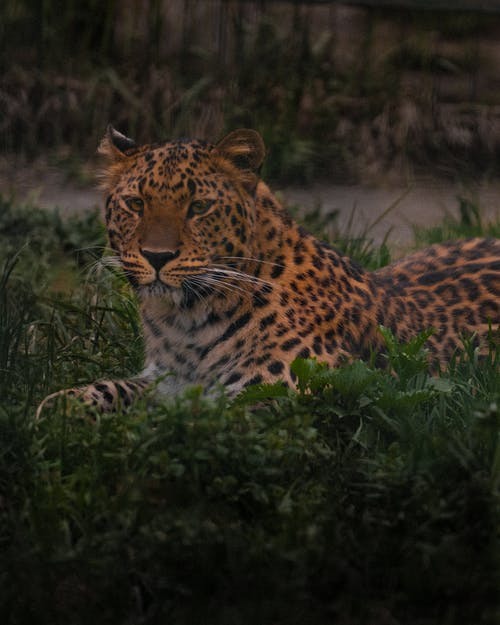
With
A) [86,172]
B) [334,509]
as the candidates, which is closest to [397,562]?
[334,509]

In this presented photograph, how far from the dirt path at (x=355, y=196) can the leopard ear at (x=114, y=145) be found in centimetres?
468

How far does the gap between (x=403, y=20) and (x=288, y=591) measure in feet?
33.7

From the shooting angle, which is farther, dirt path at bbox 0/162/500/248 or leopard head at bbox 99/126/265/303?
dirt path at bbox 0/162/500/248

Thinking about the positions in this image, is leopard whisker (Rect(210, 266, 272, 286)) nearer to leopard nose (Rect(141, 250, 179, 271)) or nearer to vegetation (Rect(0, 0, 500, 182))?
leopard nose (Rect(141, 250, 179, 271))

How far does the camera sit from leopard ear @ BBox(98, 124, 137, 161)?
5.55 metres

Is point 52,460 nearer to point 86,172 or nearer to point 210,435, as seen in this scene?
point 210,435

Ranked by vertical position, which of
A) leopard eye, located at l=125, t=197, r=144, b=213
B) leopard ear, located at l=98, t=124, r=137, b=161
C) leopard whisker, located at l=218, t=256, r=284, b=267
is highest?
leopard ear, located at l=98, t=124, r=137, b=161

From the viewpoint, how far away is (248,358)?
5.32 meters

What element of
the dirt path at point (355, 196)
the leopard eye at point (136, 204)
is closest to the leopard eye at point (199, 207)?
the leopard eye at point (136, 204)

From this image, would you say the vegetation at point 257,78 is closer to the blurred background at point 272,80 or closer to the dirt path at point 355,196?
the blurred background at point 272,80

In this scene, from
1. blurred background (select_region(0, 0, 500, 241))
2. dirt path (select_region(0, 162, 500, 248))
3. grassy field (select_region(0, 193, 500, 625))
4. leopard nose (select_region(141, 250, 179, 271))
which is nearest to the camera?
grassy field (select_region(0, 193, 500, 625))

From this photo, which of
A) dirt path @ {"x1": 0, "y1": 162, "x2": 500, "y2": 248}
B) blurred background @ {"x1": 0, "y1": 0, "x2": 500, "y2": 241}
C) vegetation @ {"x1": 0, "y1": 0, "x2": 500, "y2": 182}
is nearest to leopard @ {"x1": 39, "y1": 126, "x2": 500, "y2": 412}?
dirt path @ {"x1": 0, "y1": 162, "x2": 500, "y2": 248}

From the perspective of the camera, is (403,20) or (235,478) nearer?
(235,478)

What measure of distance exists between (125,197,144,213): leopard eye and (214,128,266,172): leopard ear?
1.35ft
